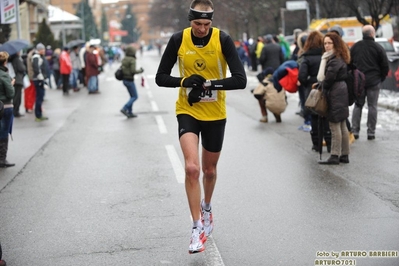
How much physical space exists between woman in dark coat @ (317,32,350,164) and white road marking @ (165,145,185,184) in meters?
2.00

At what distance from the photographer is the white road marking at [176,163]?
993cm

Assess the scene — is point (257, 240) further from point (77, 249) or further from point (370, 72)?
point (370, 72)

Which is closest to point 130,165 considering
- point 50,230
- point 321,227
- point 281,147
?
point 281,147

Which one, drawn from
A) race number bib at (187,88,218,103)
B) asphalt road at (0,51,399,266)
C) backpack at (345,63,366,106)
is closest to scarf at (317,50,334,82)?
backpack at (345,63,366,106)

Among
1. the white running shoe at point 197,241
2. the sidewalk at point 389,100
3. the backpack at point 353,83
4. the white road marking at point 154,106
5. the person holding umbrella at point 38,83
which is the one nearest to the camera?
the white running shoe at point 197,241

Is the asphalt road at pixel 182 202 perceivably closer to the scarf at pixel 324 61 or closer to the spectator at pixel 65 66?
the scarf at pixel 324 61

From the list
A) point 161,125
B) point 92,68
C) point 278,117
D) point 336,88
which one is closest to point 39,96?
point 161,125

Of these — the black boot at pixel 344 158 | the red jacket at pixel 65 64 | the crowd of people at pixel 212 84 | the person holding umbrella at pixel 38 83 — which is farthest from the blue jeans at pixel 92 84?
the black boot at pixel 344 158

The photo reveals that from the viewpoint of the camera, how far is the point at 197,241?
602 centimetres

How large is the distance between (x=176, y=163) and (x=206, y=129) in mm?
4910

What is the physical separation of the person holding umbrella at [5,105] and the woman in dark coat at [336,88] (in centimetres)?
447

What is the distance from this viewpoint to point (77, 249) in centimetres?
638

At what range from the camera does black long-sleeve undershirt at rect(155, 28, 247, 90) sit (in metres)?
6.10

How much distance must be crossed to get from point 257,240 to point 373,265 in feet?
3.89
